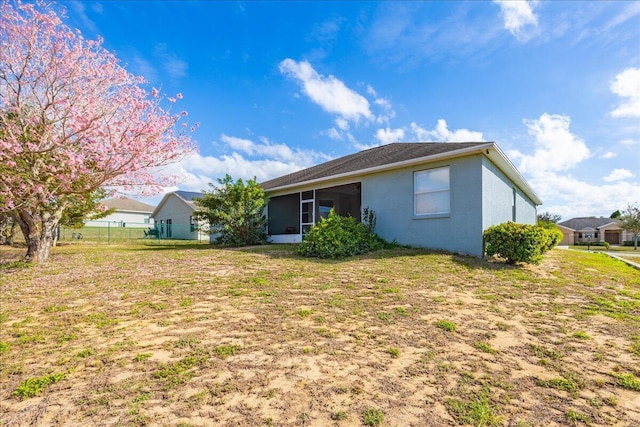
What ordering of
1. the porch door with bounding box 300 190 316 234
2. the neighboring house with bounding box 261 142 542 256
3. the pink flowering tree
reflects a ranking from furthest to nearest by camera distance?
1. the porch door with bounding box 300 190 316 234
2. the neighboring house with bounding box 261 142 542 256
3. the pink flowering tree

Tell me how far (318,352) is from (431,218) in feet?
25.5

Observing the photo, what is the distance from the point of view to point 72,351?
3.68 meters

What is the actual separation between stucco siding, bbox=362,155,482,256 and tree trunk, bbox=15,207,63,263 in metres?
10.0

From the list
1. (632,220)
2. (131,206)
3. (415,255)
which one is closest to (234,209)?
(415,255)

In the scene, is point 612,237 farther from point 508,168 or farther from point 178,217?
point 178,217

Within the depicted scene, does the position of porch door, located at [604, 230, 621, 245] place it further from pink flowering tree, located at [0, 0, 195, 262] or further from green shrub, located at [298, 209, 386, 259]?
pink flowering tree, located at [0, 0, 195, 262]

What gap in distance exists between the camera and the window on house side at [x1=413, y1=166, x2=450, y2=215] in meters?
10.1

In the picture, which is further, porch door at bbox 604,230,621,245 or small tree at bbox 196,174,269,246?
porch door at bbox 604,230,621,245

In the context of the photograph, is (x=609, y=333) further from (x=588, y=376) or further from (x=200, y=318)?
(x=200, y=318)

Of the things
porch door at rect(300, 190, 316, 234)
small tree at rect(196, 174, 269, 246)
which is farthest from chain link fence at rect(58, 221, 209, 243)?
porch door at rect(300, 190, 316, 234)

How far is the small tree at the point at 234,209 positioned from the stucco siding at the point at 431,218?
5.05 metres

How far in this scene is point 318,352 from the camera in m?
3.50

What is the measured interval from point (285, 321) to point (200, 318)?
1220mm

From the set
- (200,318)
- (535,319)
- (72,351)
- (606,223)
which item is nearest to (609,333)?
(535,319)
